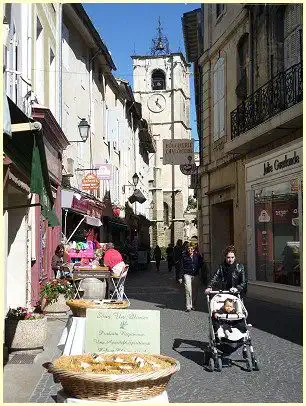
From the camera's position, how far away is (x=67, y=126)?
20312mm

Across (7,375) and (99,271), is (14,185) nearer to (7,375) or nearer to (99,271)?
(7,375)

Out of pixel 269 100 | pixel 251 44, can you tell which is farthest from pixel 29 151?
pixel 251 44

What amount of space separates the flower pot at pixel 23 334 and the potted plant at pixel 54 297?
3.76 meters

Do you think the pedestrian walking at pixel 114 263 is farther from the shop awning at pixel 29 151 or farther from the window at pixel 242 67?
the shop awning at pixel 29 151

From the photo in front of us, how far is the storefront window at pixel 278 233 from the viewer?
15.4 metres

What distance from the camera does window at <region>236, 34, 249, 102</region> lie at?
19281 millimetres

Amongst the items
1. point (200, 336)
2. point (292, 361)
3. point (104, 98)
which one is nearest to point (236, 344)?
point (292, 361)

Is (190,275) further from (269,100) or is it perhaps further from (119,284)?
(269,100)

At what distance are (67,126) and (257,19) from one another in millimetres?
6789

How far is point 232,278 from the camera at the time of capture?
30.8 feet

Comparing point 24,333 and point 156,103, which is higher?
point 156,103

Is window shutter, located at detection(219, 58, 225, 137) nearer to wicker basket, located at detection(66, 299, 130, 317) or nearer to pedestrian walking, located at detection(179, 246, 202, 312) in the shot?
pedestrian walking, located at detection(179, 246, 202, 312)

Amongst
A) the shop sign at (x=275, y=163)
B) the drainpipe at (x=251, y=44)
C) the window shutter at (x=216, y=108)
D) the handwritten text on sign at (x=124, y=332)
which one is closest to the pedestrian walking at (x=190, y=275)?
the shop sign at (x=275, y=163)

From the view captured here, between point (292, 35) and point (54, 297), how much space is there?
29.7 feet
